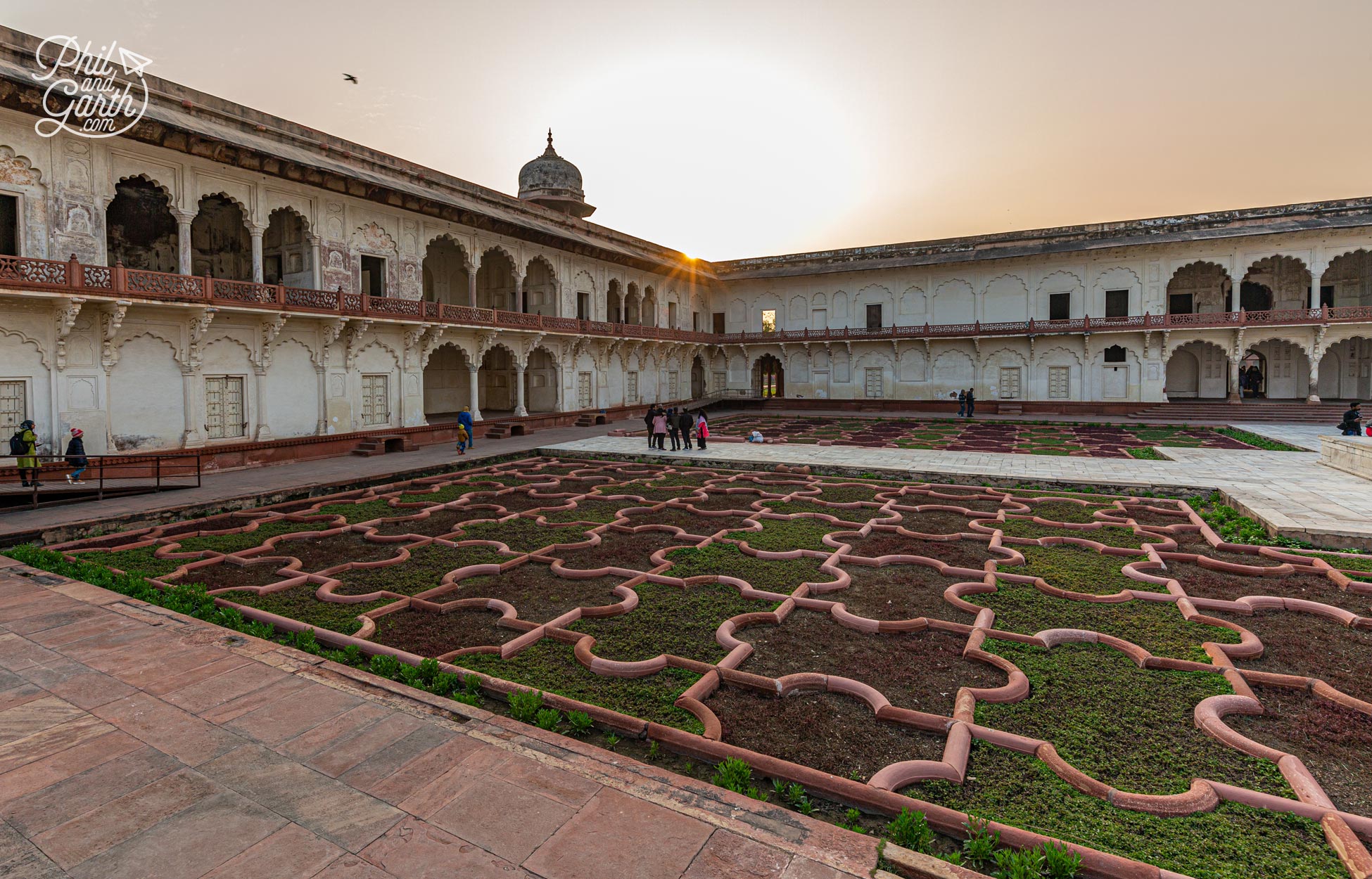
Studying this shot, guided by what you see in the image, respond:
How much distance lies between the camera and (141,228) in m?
14.9

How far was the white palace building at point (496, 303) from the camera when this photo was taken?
40.3ft

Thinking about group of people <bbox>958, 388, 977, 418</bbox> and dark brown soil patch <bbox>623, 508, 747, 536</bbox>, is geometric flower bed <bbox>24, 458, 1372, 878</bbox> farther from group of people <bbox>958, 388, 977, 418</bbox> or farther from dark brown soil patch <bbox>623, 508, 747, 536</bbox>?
group of people <bbox>958, 388, 977, 418</bbox>

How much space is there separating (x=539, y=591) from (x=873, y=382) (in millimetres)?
27841

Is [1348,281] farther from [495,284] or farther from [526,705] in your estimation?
[526,705]

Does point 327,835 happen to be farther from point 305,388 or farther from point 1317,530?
point 305,388

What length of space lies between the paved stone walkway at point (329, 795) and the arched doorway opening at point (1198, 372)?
30.1 metres

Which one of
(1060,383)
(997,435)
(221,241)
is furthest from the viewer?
(1060,383)

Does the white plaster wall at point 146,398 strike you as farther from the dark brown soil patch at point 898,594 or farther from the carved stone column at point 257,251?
the dark brown soil patch at point 898,594

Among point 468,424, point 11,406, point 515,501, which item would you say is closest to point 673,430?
point 468,424

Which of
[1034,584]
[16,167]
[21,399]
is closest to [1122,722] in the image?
[1034,584]

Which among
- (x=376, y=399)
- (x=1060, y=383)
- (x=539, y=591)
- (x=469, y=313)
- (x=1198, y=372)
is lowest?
(x=539, y=591)

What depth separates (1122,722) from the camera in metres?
3.46

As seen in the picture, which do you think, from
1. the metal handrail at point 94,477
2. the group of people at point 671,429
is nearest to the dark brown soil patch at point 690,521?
the group of people at point 671,429

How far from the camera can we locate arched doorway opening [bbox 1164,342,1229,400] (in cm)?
2702
